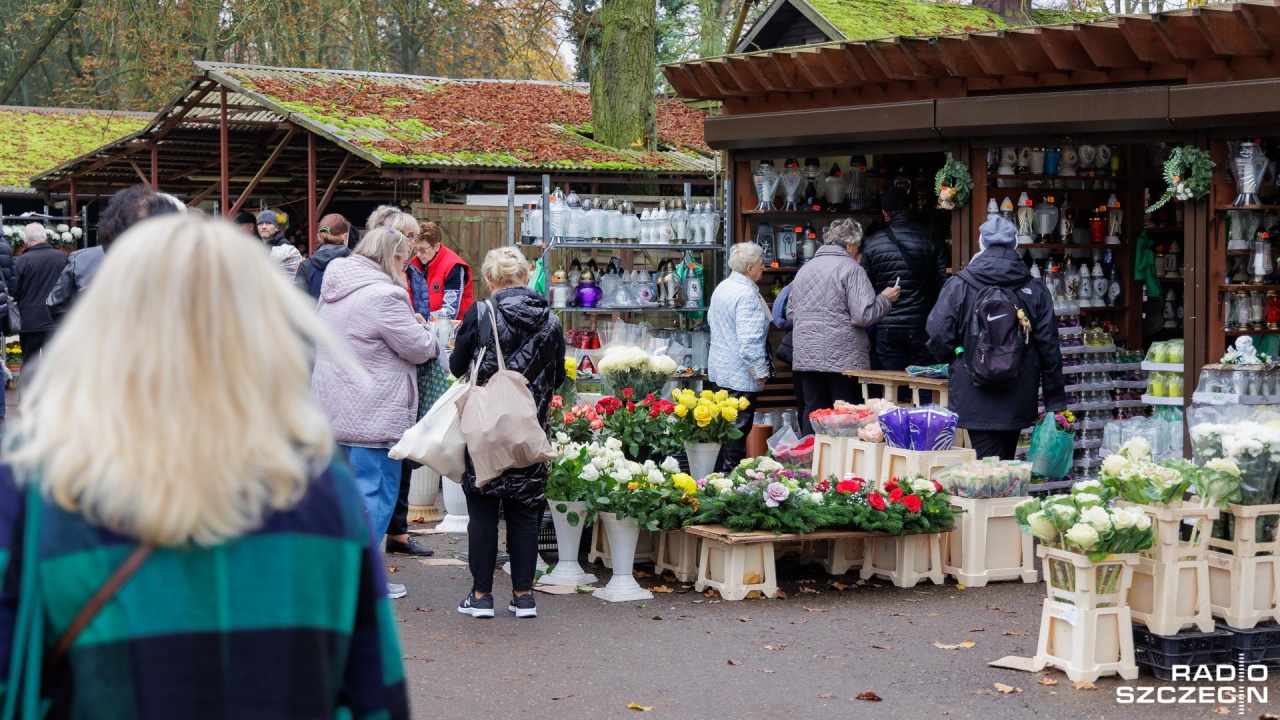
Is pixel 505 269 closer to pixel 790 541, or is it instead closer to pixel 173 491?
pixel 790 541

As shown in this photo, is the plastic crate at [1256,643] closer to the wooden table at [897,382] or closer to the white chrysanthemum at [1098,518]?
the white chrysanthemum at [1098,518]

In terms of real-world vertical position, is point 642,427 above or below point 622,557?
above

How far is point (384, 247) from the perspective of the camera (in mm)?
7137

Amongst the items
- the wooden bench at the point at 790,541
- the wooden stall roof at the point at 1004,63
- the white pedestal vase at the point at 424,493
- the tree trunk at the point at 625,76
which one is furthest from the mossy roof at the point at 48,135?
the wooden bench at the point at 790,541

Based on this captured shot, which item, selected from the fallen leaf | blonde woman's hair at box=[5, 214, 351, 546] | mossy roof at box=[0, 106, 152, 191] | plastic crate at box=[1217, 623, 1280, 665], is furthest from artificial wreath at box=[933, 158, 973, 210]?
mossy roof at box=[0, 106, 152, 191]

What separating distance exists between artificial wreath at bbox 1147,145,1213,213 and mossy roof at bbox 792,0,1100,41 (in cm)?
566

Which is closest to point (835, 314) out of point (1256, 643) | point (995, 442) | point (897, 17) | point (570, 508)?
point (995, 442)

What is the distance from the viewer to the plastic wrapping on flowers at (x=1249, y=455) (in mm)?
6141

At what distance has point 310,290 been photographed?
877 centimetres

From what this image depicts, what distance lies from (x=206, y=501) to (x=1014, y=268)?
754 cm

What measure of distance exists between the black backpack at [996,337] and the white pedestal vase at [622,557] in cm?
247

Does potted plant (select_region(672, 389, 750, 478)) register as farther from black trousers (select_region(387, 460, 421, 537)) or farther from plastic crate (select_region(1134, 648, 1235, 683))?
plastic crate (select_region(1134, 648, 1235, 683))

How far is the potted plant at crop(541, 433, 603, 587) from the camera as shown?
7926 mm

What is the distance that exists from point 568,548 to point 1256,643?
3553 mm
